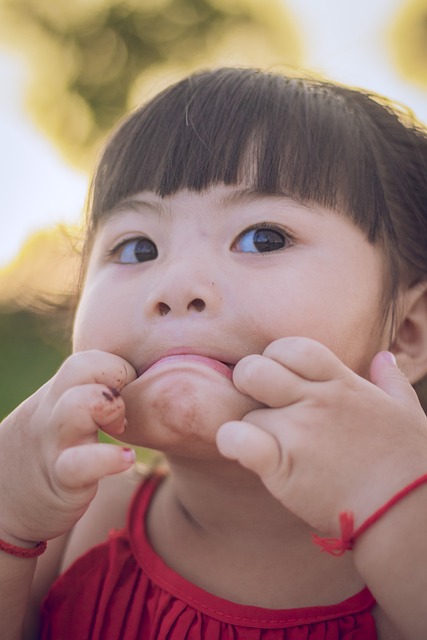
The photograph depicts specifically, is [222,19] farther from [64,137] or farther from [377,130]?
[377,130]

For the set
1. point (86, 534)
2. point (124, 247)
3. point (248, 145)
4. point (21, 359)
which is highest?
point (248, 145)

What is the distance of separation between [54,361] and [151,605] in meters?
3.78

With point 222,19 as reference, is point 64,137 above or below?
below

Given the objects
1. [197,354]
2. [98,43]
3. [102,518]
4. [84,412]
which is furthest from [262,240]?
[98,43]

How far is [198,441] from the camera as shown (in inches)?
54.4

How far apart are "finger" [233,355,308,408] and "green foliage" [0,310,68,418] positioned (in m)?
3.86

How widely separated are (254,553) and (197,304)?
0.68 m

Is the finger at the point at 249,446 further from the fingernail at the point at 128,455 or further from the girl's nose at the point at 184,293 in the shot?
the girl's nose at the point at 184,293

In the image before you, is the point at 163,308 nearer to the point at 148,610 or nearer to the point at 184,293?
the point at 184,293

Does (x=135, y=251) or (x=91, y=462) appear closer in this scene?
(x=91, y=462)

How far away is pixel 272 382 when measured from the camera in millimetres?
1296

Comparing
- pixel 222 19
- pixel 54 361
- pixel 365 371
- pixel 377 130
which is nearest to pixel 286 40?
pixel 222 19

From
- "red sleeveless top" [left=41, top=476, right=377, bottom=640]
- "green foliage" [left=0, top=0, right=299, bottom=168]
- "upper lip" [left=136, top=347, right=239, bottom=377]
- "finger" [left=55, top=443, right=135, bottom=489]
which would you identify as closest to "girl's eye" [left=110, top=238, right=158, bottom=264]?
"upper lip" [left=136, top=347, right=239, bottom=377]

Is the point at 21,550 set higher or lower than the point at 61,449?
lower
